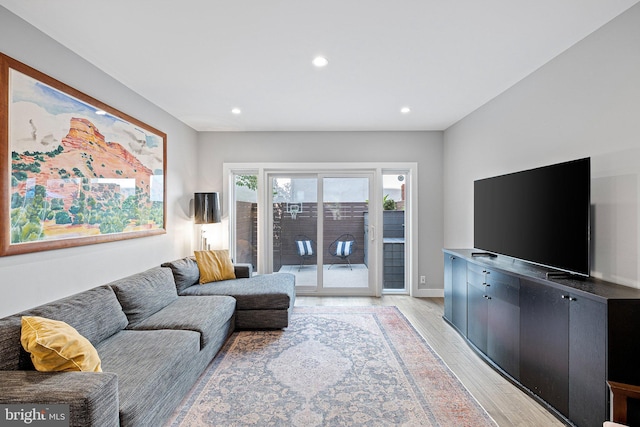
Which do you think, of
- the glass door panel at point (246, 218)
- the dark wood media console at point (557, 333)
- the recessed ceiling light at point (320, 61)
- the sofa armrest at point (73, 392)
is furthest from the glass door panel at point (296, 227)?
the sofa armrest at point (73, 392)

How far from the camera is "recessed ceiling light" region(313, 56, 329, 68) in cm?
264

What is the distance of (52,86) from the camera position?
2.28m

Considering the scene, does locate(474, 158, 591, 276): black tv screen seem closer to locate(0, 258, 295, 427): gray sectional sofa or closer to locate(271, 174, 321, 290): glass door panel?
locate(0, 258, 295, 427): gray sectional sofa

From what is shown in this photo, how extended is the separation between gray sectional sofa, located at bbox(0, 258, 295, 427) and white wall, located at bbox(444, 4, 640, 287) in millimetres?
2839

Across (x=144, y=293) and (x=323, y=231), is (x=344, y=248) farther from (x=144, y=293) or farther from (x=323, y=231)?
(x=144, y=293)

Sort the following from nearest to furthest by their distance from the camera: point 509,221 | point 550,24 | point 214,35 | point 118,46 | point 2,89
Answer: point 2,89, point 550,24, point 214,35, point 118,46, point 509,221

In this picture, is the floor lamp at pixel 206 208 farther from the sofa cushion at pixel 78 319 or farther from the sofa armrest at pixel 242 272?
the sofa cushion at pixel 78 319

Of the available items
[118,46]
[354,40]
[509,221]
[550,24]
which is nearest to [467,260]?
[509,221]

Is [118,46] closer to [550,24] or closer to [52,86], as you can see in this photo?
[52,86]

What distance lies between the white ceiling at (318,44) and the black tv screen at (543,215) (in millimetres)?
970

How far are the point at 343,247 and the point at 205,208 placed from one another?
219 centimetres

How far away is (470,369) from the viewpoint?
2.76 meters

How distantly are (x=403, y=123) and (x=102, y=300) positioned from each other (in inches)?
161

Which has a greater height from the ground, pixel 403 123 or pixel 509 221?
pixel 403 123
